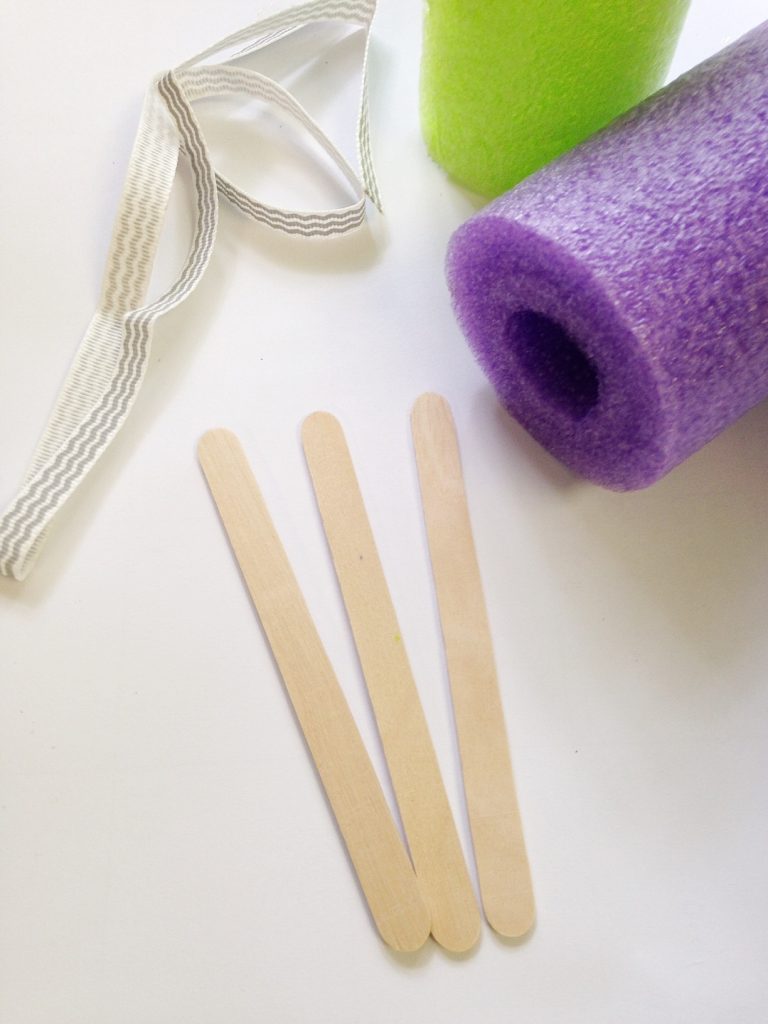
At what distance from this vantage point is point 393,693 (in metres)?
0.52

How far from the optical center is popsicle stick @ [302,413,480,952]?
1.61 feet

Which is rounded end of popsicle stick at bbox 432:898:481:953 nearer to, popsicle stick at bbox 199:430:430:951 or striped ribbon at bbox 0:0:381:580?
popsicle stick at bbox 199:430:430:951

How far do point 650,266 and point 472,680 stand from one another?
9.4 inches

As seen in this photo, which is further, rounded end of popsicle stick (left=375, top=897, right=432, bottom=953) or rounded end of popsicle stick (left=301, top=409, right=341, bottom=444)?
rounded end of popsicle stick (left=301, top=409, right=341, bottom=444)

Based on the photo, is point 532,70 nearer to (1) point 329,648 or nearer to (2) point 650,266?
(2) point 650,266

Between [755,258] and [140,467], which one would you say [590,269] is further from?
[140,467]

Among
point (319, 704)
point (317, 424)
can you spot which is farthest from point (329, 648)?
point (317, 424)

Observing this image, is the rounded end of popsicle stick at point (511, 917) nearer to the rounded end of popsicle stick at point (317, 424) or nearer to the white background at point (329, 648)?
the white background at point (329, 648)

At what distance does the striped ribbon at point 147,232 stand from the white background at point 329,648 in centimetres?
1

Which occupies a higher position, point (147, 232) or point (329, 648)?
point (147, 232)

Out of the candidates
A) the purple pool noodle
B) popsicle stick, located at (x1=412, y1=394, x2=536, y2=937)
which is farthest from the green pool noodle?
popsicle stick, located at (x1=412, y1=394, x2=536, y2=937)

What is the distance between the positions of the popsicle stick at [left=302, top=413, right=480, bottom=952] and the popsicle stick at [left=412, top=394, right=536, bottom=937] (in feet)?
0.05

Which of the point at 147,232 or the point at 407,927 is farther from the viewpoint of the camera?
the point at 147,232

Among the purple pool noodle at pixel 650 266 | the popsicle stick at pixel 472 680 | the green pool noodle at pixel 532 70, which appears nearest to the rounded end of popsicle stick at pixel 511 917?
the popsicle stick at pixel 472 680
